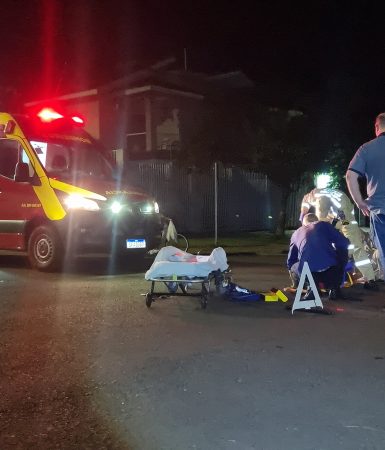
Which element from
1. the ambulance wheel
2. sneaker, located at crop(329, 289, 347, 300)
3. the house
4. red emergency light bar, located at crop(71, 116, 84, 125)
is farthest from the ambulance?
the house

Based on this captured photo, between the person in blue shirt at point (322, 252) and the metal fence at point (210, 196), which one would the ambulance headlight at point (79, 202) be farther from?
the metal fence at point (210, 196)

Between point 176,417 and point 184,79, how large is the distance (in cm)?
2536

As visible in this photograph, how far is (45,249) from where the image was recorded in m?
11.2

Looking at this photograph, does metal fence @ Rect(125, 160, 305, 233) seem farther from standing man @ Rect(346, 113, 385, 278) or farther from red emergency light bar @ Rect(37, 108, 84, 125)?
standing man @ Rect(346, 113, 385, 278)

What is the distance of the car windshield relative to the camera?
437 inches

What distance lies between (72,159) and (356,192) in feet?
24.1

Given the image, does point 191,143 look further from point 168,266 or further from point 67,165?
point 168,266

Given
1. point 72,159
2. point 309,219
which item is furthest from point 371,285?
point 72,159

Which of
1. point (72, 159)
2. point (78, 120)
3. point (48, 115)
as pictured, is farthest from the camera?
point (78, 120)

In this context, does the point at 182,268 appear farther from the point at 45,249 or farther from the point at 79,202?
the point at 45,249

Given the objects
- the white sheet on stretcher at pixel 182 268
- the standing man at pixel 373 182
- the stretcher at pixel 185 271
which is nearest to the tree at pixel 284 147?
the stretcher at pixel 185 271

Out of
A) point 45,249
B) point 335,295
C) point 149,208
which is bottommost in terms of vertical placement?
point 335,295

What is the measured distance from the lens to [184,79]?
28.1m

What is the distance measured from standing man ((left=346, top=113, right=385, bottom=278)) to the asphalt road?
116 centimetres
